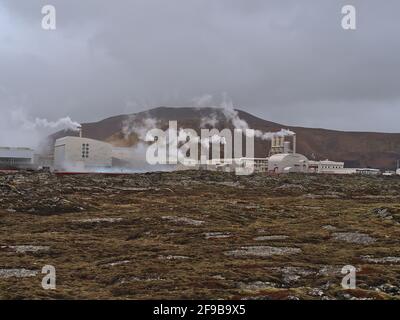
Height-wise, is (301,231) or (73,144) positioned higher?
(73,144)

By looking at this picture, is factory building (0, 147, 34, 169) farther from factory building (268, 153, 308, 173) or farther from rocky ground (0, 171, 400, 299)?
rocky ground (0, 171, 400, 299)

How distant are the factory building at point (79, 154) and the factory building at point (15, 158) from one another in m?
7.03

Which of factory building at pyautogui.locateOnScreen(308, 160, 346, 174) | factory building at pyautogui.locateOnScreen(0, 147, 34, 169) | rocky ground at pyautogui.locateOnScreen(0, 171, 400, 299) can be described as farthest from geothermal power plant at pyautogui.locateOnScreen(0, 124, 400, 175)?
rocky ground at pyautogui.locateOnScreen(0, 171, 400, 299)

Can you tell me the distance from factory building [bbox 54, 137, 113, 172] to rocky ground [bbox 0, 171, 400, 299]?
6986cm

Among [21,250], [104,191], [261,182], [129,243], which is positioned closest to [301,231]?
[129,243]

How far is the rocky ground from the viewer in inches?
738

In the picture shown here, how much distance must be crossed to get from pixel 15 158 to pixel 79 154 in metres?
15.7

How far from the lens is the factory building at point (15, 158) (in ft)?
420

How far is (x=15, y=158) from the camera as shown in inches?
5079

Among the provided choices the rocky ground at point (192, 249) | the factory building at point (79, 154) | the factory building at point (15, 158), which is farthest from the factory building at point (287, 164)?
the rocky ground at point (192, 249)

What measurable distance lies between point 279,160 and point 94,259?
131 meters
